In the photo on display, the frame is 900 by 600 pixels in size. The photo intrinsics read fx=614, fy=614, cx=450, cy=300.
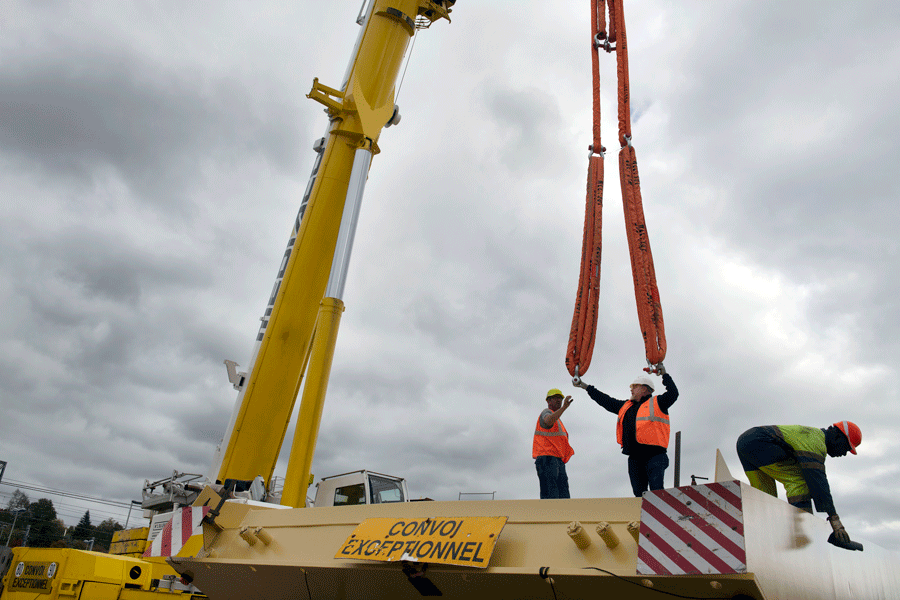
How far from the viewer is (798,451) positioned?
167 inches

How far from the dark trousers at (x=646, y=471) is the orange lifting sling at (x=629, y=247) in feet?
2.54

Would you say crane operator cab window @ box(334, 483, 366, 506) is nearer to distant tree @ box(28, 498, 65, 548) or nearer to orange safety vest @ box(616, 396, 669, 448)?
orange safety vest @ box(616, 396, 669, 448)

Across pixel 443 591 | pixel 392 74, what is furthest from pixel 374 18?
pixel 443 591

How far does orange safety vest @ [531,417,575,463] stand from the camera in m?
5.90

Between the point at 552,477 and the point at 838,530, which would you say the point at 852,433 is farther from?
the point at 552,477

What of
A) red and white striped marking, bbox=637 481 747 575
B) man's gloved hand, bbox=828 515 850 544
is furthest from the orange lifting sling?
red and white striped marking, bbox=637 481 747 575

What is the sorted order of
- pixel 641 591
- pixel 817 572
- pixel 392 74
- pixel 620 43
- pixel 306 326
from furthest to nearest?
pixel 392 74 < pixel 306 326 < pixel 620 43 < pixel 817 572 < pixel 641 591

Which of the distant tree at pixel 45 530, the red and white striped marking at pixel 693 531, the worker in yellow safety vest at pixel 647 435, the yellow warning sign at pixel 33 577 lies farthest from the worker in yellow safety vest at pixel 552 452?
the distant tree at pixel 45 530

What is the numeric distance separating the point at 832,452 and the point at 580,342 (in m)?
2.16

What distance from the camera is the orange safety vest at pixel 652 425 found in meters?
4.86

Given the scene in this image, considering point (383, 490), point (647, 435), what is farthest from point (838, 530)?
point (383, 490)

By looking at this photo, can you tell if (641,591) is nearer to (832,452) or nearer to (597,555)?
(597,555)

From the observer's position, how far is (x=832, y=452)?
4453 millimetres

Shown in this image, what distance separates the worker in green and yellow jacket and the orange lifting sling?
0.97m
